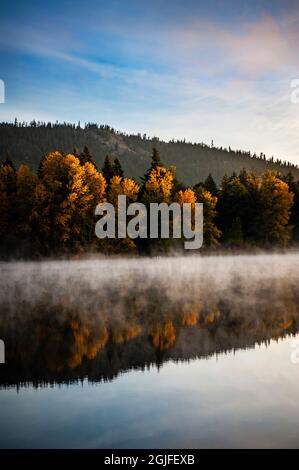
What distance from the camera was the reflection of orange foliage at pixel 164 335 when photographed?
1542 cm

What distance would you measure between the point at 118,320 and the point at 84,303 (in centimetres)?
422

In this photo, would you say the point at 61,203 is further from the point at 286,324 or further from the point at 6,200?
the point at 286,324

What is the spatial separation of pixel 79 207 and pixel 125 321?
36091 millimetres

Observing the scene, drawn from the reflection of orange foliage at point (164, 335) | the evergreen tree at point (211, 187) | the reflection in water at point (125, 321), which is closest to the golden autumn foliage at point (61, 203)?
the reflection in water at point (125, 321)

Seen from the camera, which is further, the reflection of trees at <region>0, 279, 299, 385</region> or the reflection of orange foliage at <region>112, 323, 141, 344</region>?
the reflection of orange foliage at <region>112, 323, 141, 344</region>

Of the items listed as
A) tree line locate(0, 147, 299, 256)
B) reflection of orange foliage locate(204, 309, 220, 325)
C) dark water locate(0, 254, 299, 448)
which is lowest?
dark water locate(0, 254, 299, 448)

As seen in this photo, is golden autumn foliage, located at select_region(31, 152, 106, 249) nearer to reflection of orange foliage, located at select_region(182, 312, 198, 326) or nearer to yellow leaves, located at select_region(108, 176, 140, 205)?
yellow leaves, located at select_region(108, 176, 140, 205)

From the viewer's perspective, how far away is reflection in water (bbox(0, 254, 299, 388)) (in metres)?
13.4

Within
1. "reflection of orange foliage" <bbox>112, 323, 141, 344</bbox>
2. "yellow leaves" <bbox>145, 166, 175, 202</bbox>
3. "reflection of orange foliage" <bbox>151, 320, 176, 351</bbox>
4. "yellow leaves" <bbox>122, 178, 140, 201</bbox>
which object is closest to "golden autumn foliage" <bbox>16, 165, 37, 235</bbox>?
"yellow leaves" <bbox>122, 178, 140, 201</bbox>

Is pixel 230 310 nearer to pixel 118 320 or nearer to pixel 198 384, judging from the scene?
pixel 118 320

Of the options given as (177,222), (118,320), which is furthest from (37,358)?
(177,222)

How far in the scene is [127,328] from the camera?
695 inches

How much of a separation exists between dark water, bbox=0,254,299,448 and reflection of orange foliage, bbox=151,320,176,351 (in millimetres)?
33

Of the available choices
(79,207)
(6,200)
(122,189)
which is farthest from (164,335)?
(122,189)
